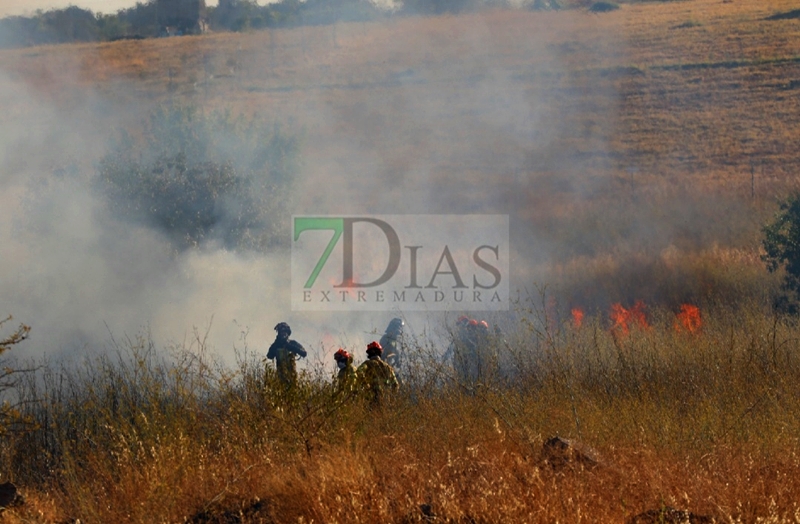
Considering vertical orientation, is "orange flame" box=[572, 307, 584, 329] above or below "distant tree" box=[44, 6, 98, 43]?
below

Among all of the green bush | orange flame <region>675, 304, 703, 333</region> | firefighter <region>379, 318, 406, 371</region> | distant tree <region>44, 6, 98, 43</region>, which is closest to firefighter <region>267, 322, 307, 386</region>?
firefighter <region>379, 318, 406, 371</region>

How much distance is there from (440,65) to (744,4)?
59.7 feet

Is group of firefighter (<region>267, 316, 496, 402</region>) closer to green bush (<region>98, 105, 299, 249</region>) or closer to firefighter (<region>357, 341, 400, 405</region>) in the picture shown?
firefighter (<region>357, 341, 400, 405</region>)

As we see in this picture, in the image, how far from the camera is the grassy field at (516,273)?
585cm

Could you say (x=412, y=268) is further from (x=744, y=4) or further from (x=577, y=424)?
(x=744, y=4)

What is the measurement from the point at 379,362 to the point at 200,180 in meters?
12.2

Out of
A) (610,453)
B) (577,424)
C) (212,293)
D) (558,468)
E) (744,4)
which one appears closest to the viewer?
(558,468)

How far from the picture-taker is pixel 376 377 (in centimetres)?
808

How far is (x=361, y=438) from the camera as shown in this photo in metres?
6.68

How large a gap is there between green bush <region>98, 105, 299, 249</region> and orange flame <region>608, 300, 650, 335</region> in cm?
755

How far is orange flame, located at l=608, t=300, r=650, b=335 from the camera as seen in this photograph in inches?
555

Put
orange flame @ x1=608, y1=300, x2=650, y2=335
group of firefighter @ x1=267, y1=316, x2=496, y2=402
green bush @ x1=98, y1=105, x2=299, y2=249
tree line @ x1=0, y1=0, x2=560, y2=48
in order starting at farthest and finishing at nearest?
tree line @ x1=0, y1=0, x2=560, y2=48
green bush @ x1=98, y1=105, x2=299, y2=249
orange flame @ x1=608, y1=300, x2=650, y2=335
group of firefighter @ x1=267, y1=316, x2=496, y2=402

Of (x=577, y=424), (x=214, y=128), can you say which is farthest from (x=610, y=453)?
(x=214, y=128)

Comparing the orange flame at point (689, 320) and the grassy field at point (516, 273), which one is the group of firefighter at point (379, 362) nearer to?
the grassy field at point (516, 273)
